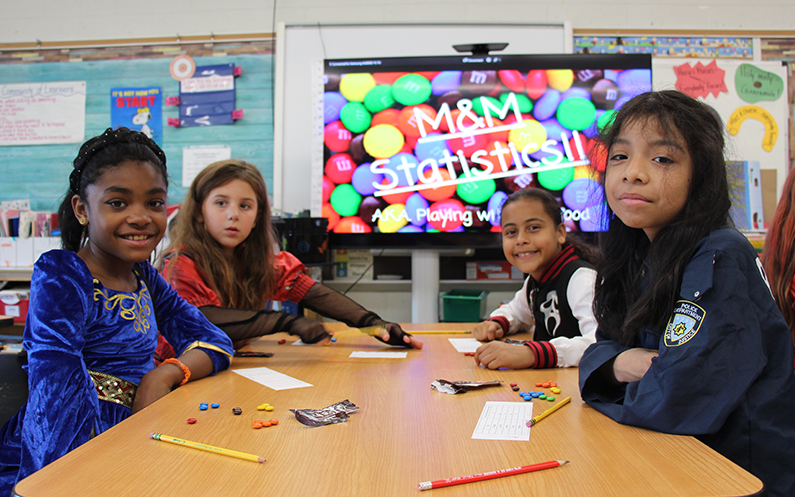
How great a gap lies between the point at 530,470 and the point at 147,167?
90 cm

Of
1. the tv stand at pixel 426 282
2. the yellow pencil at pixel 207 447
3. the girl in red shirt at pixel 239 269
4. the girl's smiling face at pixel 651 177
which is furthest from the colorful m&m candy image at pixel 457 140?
the yellow pencil at pixel 207 447

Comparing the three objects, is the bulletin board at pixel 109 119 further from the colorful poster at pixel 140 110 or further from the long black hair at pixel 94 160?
the long black hair at pixel 94 160

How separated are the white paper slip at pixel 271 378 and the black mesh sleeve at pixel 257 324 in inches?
8.1

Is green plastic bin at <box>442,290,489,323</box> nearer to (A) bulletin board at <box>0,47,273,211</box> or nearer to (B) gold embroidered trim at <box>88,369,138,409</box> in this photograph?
(A) bulletin board at <box>0,47,273,211</box>

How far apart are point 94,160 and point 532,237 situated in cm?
119

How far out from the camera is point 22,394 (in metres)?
0.88

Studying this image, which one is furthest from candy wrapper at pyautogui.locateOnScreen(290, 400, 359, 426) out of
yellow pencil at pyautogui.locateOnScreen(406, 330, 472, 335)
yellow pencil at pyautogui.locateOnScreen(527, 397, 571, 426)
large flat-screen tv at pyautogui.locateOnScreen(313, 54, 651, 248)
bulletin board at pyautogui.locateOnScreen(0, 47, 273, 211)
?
bulletin board at pyautogui.locateOnScreen(0, 47, 273, 211)

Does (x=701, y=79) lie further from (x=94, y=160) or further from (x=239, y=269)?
(x=94, y=160)

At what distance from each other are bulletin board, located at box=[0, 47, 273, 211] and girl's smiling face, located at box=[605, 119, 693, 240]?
2.76 metres

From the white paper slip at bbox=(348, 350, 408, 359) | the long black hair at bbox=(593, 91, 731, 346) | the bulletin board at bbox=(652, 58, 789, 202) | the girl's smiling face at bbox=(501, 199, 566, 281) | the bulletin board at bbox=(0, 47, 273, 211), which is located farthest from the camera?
the bulletin board at bbox=(0, 47, 273, 211)

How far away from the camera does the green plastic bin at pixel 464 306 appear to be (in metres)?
2.79

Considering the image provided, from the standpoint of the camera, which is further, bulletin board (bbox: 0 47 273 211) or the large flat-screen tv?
bulletin board (bbox: 0 47 273 211)

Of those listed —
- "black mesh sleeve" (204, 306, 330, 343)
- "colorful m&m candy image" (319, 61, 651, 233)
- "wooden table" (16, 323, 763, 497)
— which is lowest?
"wooden table" (16, 323, 763, 497)

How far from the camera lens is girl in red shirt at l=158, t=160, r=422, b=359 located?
136 centimetres
